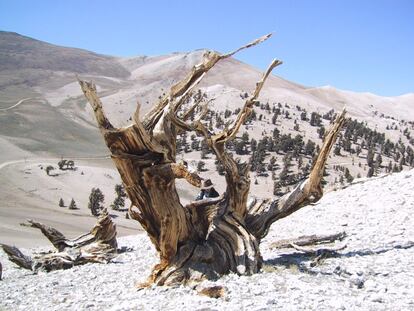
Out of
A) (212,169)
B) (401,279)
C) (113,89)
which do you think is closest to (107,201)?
(212,169)

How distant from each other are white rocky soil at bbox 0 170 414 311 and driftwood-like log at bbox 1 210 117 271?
0.36m

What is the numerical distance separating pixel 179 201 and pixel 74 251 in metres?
5.72

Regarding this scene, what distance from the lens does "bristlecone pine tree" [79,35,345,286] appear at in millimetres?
8789

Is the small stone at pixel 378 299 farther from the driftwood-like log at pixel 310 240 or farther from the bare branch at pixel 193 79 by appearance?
the bare branch at pixel 193 79

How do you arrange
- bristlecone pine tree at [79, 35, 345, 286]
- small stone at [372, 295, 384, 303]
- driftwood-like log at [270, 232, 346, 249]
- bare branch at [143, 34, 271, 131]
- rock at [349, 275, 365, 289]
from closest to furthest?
1. small stone at [372, 295, 384, 303]
2. rock at [349, 275, 365, 289]
3. bristlecone pine tree at [79, 35, 345, 286]
4. bare branch at [143, 34, 271, 131]
5. driftwood-like log at [270, 232, 346, 249]

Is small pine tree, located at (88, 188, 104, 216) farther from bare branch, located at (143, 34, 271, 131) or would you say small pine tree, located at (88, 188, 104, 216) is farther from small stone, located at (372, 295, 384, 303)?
small stone, located at (372, 295, 384, 303)

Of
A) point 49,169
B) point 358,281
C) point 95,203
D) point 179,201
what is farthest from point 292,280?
point 49,169

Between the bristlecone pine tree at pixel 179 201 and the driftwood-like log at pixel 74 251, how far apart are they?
464 cm

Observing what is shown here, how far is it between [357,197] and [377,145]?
33.8 meters

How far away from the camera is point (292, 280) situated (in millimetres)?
8430

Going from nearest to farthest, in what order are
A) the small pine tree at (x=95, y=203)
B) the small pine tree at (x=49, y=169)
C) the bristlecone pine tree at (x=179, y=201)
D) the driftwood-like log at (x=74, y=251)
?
1. the bristlecone pine tree at (x=179, y=201)
2. the driftwood-like log at (x=74, y=251)
3. the small pine tree at (x=95, y=203)
4. the small pine tree at (x=49, y=169)

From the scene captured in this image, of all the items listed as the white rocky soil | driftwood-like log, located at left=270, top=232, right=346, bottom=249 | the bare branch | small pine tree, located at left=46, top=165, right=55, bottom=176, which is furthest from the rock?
small pine tree, located at left=46, top=165, right=55, bottom=176

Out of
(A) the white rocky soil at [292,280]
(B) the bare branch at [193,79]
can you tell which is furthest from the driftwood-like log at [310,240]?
(B) the bare branch at [193,79]

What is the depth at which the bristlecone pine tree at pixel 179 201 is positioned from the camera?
28.8ft
